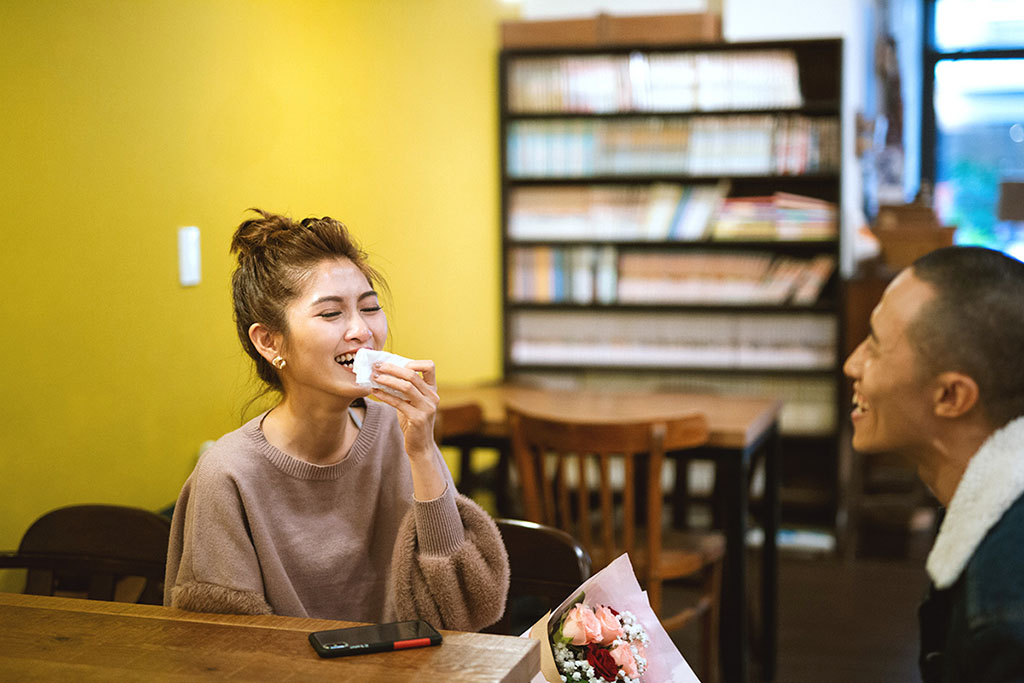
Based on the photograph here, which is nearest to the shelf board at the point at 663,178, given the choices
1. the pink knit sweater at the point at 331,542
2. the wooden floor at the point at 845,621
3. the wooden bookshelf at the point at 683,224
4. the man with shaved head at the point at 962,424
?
the wooden bookshelf at the point at 683,224

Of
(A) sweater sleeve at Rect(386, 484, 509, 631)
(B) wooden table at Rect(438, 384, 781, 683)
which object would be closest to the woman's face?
(A) sweater sleeve at Rect(386, 484, 509, 631)

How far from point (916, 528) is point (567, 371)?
6.04 feet

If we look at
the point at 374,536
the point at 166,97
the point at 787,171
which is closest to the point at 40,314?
the point at 166,97

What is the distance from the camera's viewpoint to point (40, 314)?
219cm

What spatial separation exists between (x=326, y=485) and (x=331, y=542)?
9cm

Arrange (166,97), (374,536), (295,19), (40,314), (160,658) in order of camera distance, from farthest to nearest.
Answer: (295,19)
(166,97)
(40,314)
(374,536)
(160,658)

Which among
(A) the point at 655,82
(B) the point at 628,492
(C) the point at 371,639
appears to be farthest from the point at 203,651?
(A) the point at 655,82

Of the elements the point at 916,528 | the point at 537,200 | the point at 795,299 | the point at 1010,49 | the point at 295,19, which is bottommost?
the point at 916,528

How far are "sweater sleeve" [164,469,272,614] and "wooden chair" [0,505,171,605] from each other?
278 mm

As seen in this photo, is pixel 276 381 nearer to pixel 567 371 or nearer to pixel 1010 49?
pixel 567 371

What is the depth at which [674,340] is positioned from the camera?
15.8 feet

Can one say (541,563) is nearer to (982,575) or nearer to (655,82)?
(982,575)

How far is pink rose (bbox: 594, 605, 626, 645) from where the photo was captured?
139cm

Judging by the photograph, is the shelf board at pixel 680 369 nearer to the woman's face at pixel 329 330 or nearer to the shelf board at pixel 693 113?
the shelf board at pixel 693 113
